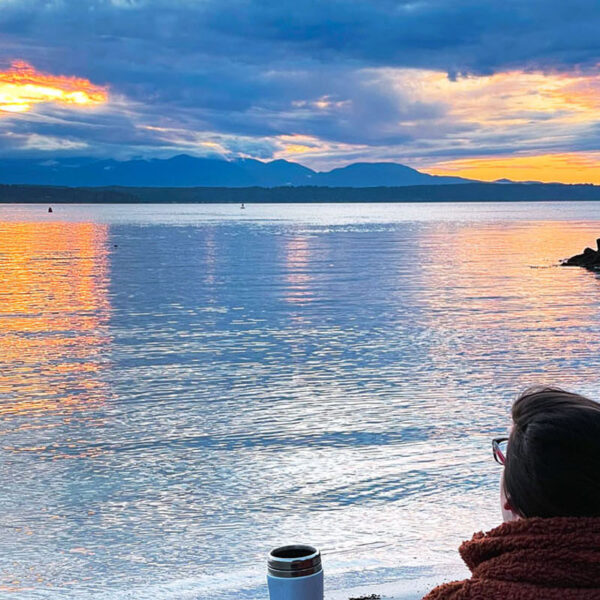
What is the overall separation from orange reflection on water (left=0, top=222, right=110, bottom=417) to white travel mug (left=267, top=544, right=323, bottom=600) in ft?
22.2

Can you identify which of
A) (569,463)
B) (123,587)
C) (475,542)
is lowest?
(123,587)

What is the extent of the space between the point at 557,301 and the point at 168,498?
16.4 metres

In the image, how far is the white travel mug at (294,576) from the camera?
11.2ft

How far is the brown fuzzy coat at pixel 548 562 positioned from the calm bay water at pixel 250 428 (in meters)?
3.65

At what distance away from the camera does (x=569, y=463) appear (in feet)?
5.51

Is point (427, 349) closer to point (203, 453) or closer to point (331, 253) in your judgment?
point (203, 453)

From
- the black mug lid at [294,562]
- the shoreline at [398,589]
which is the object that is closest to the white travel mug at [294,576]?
the black mug lid at [294,562]

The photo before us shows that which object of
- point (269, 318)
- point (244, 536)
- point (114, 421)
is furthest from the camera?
point (269, 318)

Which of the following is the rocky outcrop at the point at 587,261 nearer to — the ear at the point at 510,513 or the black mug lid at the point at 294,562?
the black mug lid at the point at 294,562

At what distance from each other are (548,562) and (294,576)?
71.9 inches

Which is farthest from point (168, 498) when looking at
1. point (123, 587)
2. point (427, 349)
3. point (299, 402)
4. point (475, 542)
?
point (427, 349)

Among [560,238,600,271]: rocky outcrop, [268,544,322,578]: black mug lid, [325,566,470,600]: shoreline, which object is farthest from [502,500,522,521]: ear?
[560,238,600,271]: rocky outcrop

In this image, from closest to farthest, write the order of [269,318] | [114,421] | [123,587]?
[123,587], [114,421], [269,318]

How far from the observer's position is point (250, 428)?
886cm
